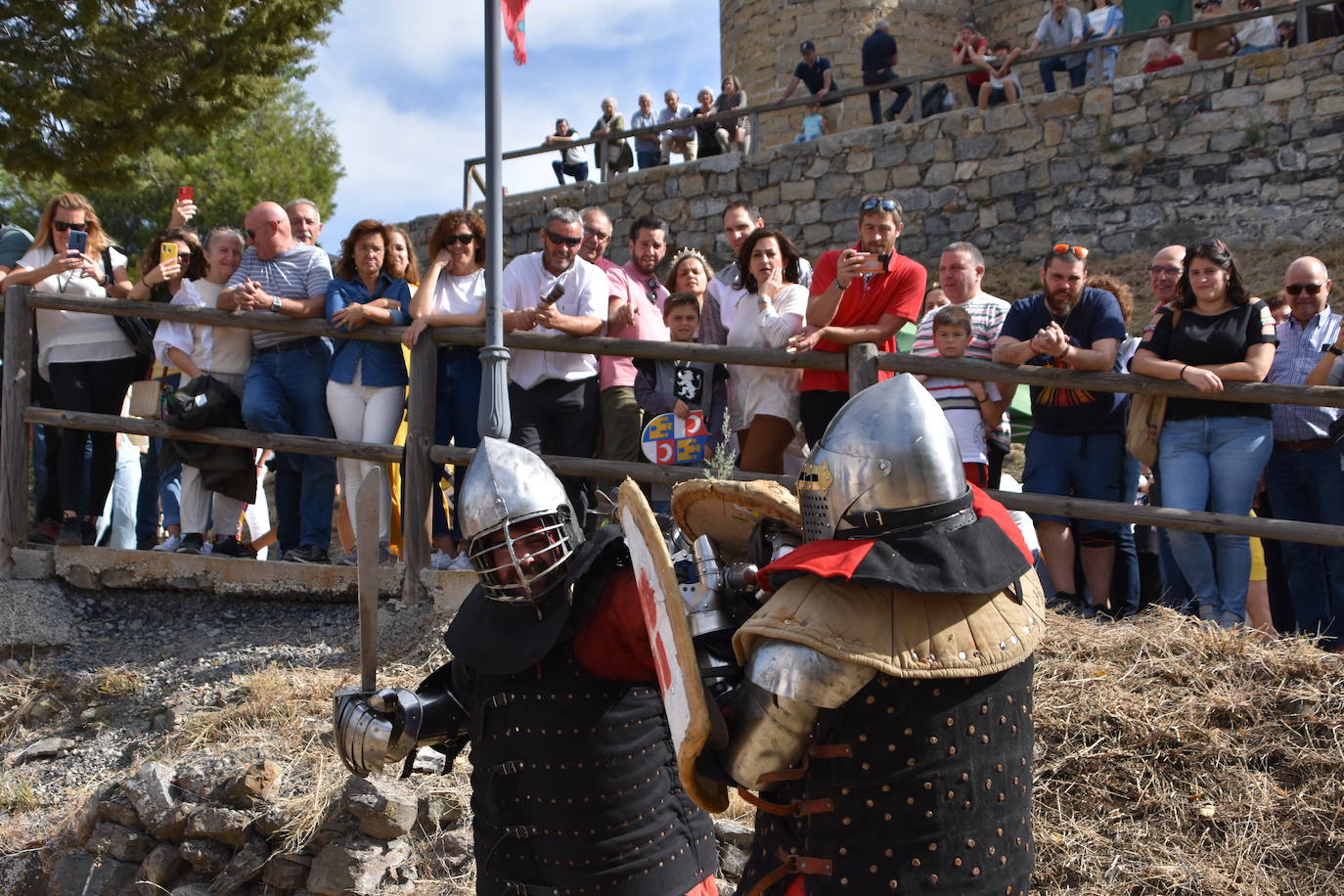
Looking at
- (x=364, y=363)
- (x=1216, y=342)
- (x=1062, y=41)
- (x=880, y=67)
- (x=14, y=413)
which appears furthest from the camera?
(x=880, y=67)

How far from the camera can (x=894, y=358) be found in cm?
534

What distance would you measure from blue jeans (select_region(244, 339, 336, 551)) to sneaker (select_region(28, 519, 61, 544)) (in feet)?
3.88

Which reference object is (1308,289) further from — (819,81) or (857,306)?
(819,81)

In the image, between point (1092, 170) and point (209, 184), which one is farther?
point (209, 184)

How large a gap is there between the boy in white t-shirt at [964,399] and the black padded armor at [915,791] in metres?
2.87

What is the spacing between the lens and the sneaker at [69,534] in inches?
244

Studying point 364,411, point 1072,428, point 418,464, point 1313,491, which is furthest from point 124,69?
point 1313,491

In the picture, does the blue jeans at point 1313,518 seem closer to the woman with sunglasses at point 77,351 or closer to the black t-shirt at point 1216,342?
the black t-shirt at point 1216,342

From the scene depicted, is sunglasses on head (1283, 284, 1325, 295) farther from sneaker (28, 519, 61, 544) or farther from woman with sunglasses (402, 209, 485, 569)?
sneaker (28, 519, 61, 544)

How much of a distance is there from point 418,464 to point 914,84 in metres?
10.1

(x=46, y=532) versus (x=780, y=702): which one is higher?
(x=46, y=532)

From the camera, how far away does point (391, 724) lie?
3340 mm

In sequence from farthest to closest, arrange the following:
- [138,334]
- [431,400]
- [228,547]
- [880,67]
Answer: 1. [880,67]
2. [138,334]
3. [228,547]
4. [431,400]

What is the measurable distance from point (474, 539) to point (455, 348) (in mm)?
2837
